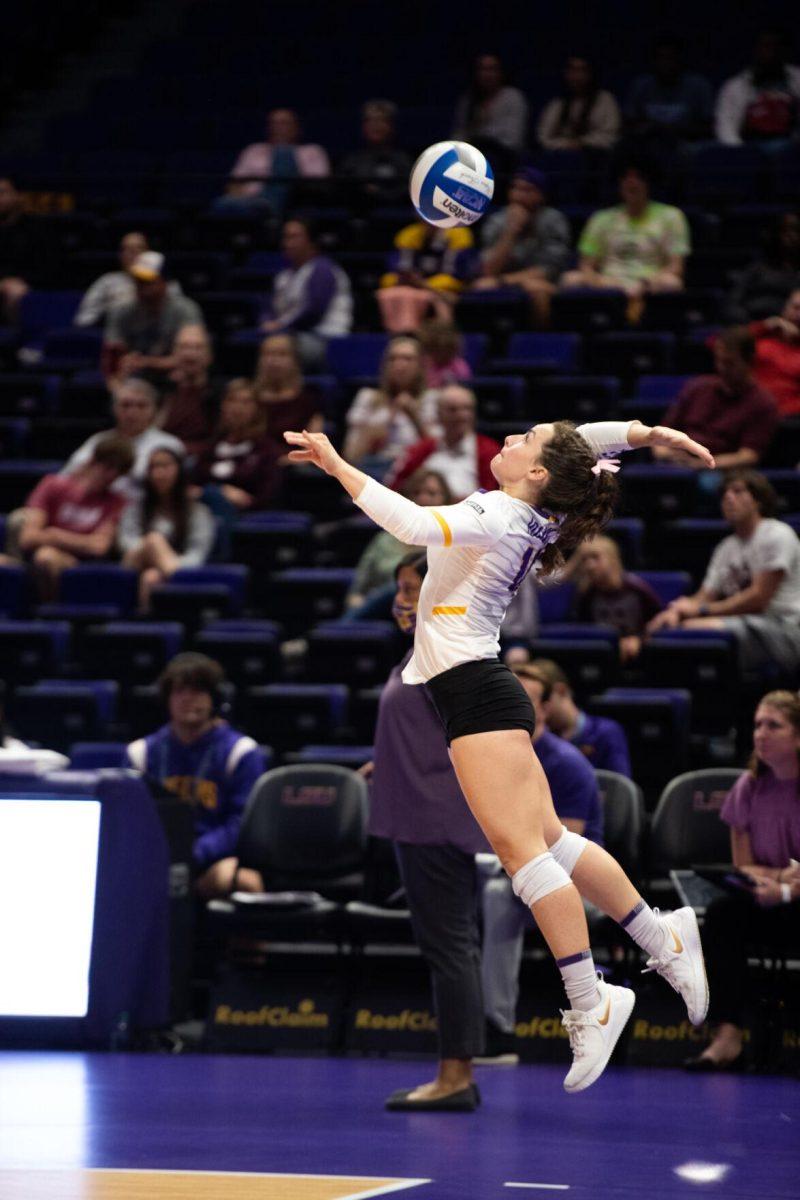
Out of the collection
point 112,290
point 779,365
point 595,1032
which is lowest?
point 595,1032

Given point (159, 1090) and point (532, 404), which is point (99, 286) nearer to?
point (532, 404)

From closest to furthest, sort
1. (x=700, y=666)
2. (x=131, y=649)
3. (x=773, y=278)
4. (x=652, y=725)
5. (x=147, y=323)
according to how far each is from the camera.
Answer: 1. (x=652, y=725)
2. (x=700, y=666)
3. (x=131, y=649)
4. (x=773, y=278)
5. (x=147, y=323)

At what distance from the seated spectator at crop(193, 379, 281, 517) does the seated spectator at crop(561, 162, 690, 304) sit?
7.65 ft

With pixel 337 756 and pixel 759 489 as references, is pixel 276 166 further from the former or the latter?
pixel 337 756

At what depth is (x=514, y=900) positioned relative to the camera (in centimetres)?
702

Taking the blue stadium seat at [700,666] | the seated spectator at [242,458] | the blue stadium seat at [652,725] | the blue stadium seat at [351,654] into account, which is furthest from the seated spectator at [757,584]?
the seated spectator at [242,458]

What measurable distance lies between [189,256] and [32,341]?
1197 mm

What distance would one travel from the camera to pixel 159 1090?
609cm

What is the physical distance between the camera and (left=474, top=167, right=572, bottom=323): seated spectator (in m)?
11.5

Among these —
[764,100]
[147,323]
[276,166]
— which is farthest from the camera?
[276,166]

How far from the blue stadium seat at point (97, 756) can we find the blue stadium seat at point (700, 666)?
2329 millimetres

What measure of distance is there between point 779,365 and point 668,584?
1782mm

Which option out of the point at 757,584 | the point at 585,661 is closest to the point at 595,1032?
the point at 585,661

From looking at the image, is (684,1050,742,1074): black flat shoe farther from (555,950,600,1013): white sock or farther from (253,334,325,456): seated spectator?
(253,334,325,456): seated spectator
